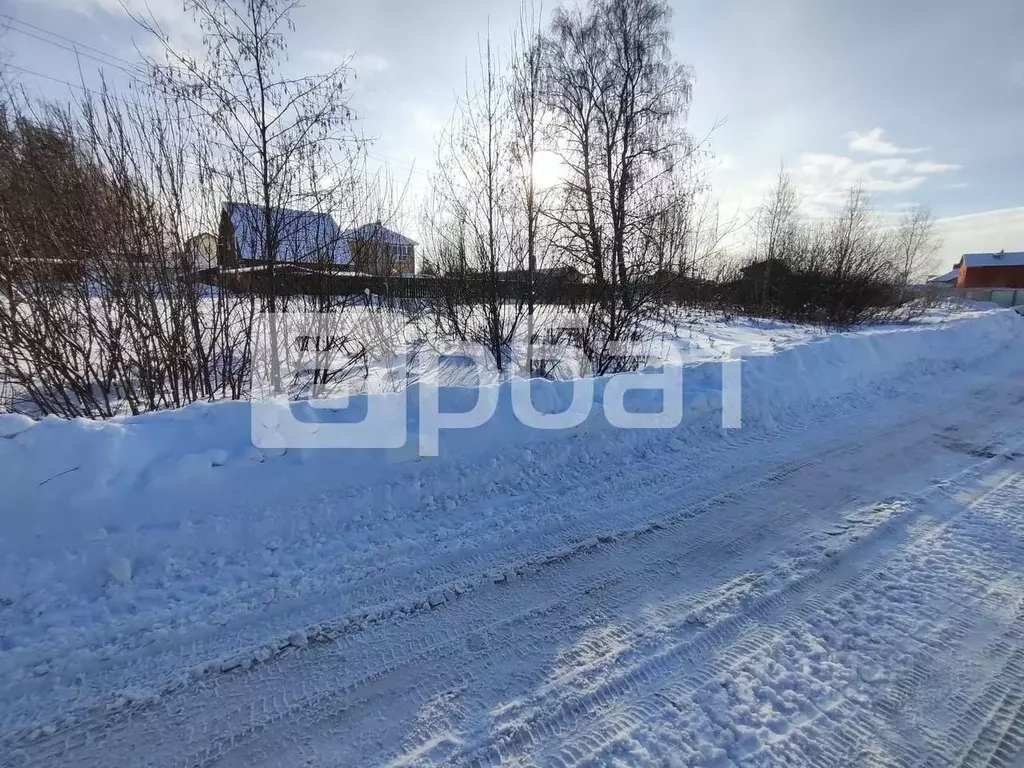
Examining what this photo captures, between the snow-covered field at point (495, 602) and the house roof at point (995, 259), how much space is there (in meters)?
71.0

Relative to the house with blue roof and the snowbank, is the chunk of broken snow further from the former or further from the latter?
the house with blue roof

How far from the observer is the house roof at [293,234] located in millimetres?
5051

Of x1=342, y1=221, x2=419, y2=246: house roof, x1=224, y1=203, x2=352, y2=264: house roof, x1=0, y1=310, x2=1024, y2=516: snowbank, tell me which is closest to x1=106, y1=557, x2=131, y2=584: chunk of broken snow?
x1=0, y1=310, x2=1024, y2=516: snowbank

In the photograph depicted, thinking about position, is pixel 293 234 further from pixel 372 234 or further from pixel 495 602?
pixel 495 602

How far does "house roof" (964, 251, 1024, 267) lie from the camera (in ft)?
169

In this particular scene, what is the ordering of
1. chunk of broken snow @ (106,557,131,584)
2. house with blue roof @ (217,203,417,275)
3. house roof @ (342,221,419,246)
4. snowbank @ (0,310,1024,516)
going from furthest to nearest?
1. house roof @ (342,221,419,246)
2. house with blue roof @ (217,203,417,275)
3. snowbank @ (0,310,1024,516)
4. chunk of broken snow @ (106,557,131,584)

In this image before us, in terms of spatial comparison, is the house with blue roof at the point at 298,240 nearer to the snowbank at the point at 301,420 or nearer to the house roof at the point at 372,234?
the house roof at the point at 372,234

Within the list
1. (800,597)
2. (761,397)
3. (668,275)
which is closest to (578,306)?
(668,275)

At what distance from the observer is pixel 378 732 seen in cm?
173

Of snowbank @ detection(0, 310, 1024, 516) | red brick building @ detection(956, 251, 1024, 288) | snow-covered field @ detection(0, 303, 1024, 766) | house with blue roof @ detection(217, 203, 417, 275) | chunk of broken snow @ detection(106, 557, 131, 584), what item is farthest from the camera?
red brick building @ detection(956, 251, 1024, 288)

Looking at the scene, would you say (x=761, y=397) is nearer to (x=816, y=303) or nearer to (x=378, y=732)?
(x=378, y=732)

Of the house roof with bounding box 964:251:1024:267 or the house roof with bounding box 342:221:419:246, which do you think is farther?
the house roof with bounding box 964:251:1024:267

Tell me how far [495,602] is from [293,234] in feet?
16.3

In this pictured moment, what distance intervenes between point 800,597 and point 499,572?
161cm
